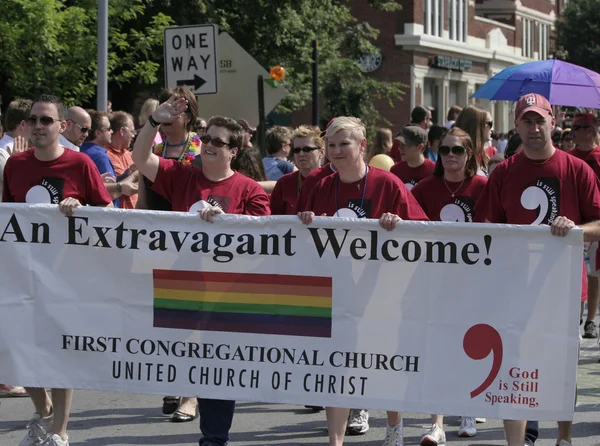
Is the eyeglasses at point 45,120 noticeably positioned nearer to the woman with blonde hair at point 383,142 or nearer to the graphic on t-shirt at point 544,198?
the graphic on t-shirt at point 544,198

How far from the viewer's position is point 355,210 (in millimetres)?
6633

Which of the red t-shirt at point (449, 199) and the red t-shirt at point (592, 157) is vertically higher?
the red t-shirt at point (592, 157)

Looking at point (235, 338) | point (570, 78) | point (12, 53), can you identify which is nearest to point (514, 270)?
point (235, 338)

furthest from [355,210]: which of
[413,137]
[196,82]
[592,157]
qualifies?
[196,82]

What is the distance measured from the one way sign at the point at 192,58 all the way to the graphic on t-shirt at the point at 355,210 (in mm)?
6698

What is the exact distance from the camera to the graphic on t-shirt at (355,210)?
21.7ft

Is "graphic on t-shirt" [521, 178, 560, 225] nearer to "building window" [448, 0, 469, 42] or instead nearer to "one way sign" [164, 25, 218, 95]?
"one way sign" [164, 25, 218, 95]

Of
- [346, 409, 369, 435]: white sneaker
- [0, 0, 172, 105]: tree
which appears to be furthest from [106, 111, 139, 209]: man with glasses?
[0, 0, 172, 105]: tree

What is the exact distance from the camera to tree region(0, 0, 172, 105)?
1577 cm

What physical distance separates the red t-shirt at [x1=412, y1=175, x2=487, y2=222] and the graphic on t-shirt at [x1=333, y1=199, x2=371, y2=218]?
3.81 ft

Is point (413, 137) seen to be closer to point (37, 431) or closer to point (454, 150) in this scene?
point (454, 150)

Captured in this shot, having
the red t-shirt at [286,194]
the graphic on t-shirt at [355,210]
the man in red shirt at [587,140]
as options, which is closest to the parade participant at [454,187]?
the red t-shirt at [286,194]

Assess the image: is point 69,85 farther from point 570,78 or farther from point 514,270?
point 514,270

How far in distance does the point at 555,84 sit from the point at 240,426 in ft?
16.3
